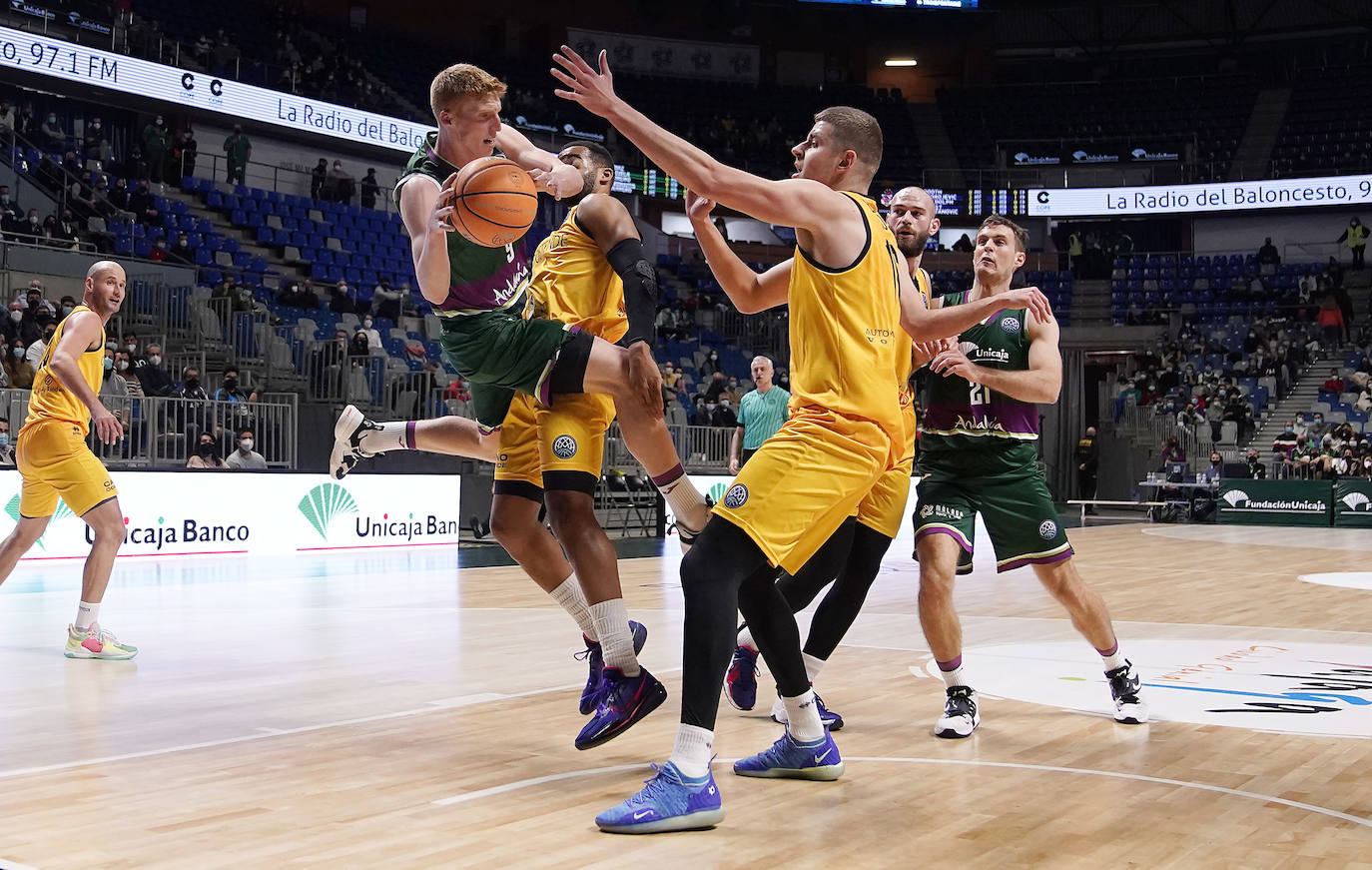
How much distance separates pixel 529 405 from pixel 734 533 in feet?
6.13

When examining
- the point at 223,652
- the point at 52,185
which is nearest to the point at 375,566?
the point at 223,652

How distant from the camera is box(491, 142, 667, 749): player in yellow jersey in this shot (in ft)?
14.5

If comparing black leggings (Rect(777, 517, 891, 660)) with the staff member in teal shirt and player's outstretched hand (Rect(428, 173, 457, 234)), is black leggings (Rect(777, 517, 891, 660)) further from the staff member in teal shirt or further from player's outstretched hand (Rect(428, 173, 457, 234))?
the staff member in teal shirt

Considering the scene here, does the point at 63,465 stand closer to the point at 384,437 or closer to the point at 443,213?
the point at 384,437

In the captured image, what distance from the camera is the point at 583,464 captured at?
4711mm

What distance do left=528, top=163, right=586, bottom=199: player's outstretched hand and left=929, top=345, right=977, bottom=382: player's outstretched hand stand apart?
153 cm

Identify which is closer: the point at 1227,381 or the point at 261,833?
the point at 261,833

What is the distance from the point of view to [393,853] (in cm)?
317

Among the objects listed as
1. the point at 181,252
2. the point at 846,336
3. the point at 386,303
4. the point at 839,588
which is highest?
the point at 181,252

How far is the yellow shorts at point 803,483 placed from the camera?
3586 mm

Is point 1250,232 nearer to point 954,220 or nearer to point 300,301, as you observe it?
point 954,220

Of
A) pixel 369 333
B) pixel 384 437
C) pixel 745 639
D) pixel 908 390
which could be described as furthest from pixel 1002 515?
pixel 369 333

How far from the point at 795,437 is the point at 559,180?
1.55 meters

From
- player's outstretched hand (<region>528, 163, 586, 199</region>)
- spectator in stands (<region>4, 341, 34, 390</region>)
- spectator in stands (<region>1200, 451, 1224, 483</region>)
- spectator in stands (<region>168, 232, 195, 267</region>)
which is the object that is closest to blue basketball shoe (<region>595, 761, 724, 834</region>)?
player's outstretched hand (<region>528, 163, 586, 199</region>)
